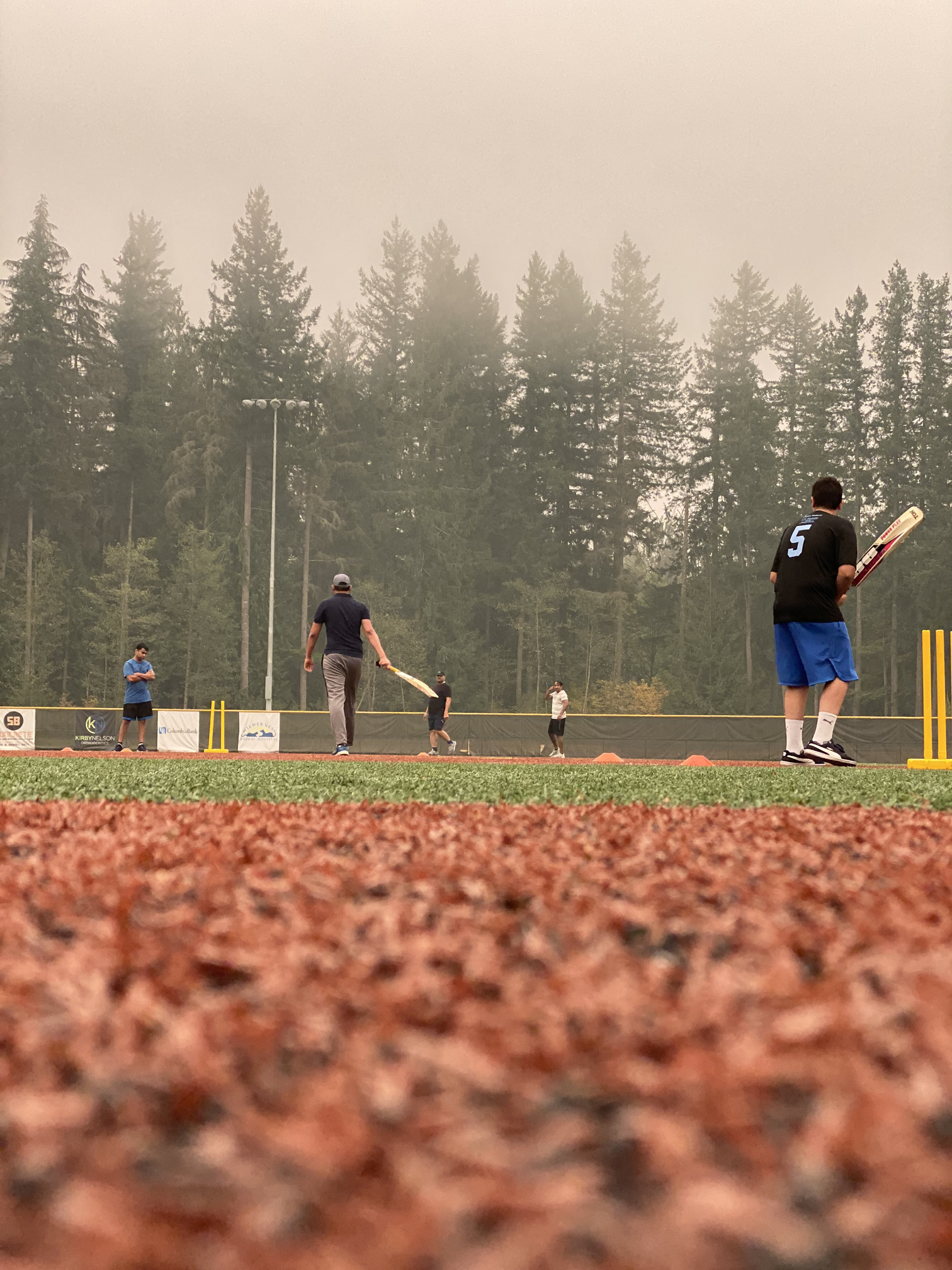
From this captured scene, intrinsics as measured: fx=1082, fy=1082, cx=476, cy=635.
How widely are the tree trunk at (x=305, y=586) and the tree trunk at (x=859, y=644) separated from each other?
2843cm

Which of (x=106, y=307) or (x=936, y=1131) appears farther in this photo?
(x=106, y=307)

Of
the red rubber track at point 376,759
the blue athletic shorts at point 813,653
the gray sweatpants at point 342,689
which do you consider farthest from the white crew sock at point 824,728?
the gray sweatpants at point 342,689

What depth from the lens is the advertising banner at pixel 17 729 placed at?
31.3 metres

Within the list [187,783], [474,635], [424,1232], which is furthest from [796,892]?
[474,635]

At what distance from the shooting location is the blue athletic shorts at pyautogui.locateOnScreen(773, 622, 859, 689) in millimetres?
8328

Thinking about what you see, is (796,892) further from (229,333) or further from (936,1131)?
(229,333)

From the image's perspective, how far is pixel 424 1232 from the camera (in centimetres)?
73

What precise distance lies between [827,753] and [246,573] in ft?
164

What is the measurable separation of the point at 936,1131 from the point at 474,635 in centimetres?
5672

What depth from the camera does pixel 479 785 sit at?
6.31 m

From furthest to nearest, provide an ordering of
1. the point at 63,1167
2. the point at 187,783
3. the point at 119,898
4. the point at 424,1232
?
1. the point at 187,783
2. the point at 119,898
3. the point at 63,1167
4. the point at 424,1232

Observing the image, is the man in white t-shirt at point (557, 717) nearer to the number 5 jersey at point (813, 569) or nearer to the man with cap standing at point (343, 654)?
the man with cap standing at point (343, 654)

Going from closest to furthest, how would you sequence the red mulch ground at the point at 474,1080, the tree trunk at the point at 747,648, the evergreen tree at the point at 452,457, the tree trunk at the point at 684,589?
the red mulch ground at the point at 474,1080 < the tree trunk at the point at 747,648 < the evergreen tree at the point at 452,457 < the tree trunk at the point at 684,589

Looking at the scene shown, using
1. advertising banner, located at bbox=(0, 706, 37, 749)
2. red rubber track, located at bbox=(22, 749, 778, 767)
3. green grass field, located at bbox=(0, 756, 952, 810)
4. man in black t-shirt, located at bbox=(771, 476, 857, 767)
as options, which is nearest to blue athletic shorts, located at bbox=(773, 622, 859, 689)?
man in black t-shirt, located at bbox=(771, 476, 857, 767)
